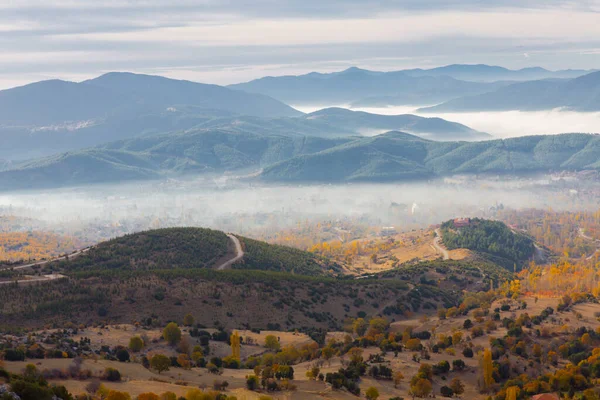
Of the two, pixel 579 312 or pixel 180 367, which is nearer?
pixel 180 367

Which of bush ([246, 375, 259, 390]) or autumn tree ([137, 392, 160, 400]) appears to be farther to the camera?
bush ([246, 375, 259, 390])

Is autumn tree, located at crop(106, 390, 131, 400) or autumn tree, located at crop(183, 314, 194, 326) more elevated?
autumn tree, located at crop(106, 390, 131, 400)

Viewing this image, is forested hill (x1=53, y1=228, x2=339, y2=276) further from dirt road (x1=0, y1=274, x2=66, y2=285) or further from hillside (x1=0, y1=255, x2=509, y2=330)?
dirt road (x1=0, y1=274, x2=66, y2=285)

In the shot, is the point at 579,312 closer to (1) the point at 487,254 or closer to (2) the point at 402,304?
(2) the point at 402,304

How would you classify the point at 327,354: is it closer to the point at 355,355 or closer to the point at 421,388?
the point at 355,355

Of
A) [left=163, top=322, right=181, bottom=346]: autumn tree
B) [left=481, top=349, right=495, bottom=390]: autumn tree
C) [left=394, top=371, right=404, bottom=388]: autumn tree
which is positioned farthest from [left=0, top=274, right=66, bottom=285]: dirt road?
[left=481, top=349, right=495, bottom=390]: autumn tree

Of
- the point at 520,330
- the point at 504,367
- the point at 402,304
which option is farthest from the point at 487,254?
the point at 504,367

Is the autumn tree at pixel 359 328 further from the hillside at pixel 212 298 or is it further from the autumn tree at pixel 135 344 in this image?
the autumn tree at pixel 135 344

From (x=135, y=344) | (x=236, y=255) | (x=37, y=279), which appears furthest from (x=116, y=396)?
(x=236, y=255)
